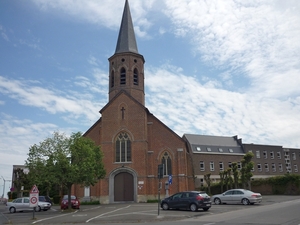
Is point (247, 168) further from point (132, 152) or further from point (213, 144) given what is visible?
point (213, 144)

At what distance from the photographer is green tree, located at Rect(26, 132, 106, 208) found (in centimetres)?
2406

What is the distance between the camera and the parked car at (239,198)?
25.8 m

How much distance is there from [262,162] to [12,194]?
47.1m

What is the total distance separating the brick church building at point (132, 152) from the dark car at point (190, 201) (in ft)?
39.7

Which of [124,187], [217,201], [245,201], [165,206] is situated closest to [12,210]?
[124,187]

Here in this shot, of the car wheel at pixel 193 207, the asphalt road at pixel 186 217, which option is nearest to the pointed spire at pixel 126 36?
the car wheel at pixel 193 207

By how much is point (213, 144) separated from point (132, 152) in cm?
3081

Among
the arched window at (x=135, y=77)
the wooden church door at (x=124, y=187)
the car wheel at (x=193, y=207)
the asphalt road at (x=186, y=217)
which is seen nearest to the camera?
the asphalt road at (x=186, y=217)

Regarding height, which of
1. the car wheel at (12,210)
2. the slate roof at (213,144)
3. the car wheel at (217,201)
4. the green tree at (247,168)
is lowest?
the car wheel at (12,210)

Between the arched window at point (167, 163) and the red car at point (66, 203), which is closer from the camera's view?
the red car at point (66, 203)

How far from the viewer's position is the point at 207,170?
5734 cm

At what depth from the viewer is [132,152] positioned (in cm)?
3559

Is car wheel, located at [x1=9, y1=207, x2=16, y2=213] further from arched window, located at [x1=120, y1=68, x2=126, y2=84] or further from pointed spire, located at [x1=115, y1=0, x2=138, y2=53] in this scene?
pointed spire, located at [x1=115, y1=0, x2=138, y2=53]

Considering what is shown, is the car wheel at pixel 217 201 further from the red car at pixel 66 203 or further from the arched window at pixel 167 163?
the red car at pixel 66 203
